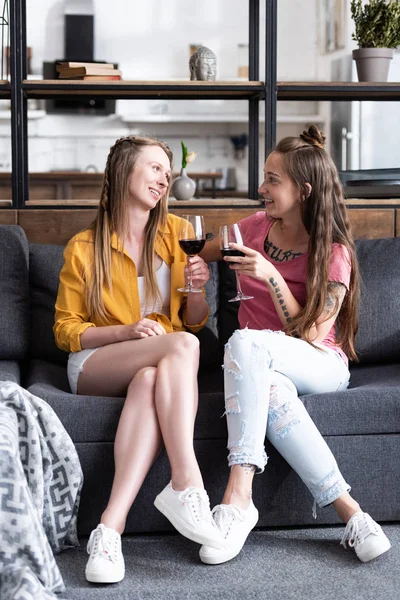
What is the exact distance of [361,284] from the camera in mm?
2986

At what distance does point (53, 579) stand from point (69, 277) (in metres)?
0.96

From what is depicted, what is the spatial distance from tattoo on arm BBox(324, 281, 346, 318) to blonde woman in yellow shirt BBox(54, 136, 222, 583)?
0.38 meters

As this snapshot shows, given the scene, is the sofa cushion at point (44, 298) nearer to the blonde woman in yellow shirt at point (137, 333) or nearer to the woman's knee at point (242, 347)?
the blonde woman in yellow shirt at point (137, 333)

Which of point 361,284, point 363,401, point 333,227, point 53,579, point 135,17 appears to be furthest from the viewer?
point 135,17

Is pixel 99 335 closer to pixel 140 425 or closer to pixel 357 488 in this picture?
pixel 140 425

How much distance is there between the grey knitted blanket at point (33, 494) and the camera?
1.93 meters

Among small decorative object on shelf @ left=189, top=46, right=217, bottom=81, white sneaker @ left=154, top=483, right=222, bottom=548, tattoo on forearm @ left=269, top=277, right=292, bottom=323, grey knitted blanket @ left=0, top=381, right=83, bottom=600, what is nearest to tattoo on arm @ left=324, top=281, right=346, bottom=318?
tattoo on forearm @ left=269, top=277, right=292, bottom=323

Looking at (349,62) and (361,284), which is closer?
(361,284)

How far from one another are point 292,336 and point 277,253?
12.5 inches

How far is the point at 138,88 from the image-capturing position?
3.37 meters

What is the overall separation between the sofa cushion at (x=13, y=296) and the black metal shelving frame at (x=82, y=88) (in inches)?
16.3

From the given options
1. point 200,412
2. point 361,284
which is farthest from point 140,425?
point 361,284

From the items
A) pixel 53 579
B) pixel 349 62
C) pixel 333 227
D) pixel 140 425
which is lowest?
pixel 53 579

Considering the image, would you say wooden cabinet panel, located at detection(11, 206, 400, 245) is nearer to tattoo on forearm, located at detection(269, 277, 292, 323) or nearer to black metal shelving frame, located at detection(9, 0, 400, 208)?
black metal shelving frame, located at detection(9, 0, 400, 208)
